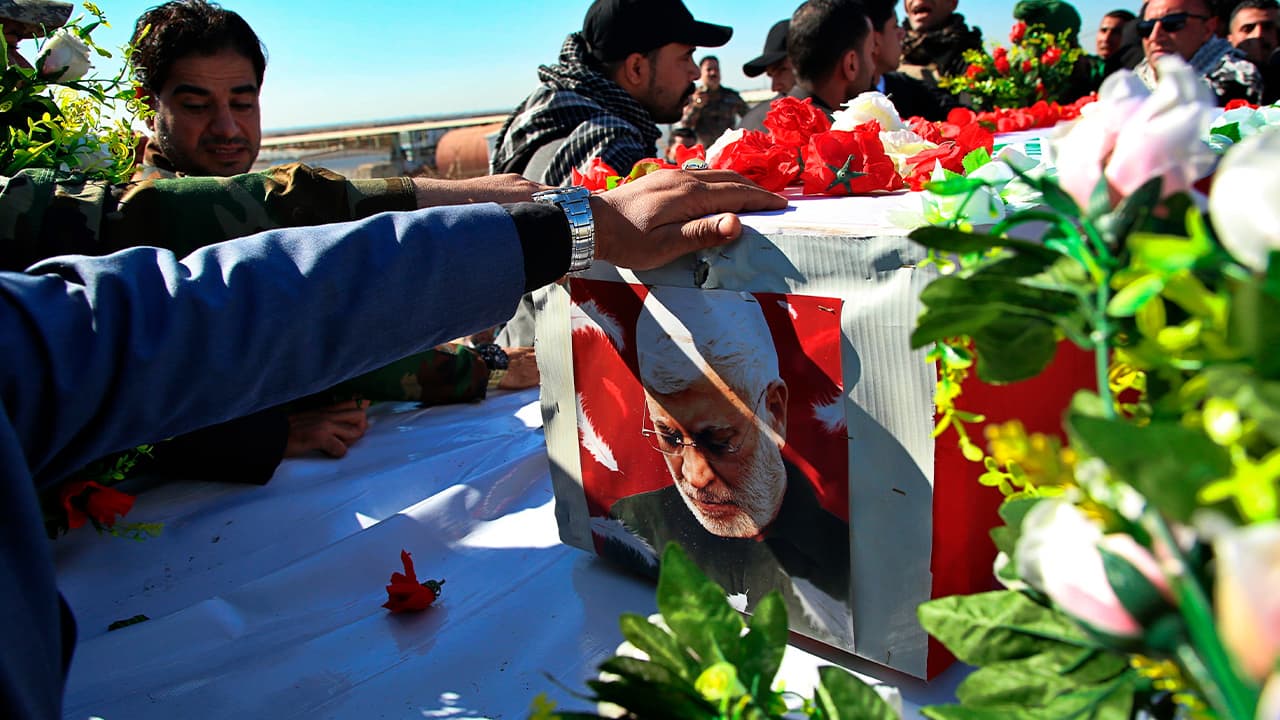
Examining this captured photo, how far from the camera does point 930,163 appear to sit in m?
0.98

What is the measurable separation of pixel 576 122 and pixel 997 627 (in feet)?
6.99

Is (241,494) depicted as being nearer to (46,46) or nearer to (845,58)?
(46,46)

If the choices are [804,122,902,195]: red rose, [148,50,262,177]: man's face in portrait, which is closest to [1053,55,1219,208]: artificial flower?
[804,122,902,195]: red rose

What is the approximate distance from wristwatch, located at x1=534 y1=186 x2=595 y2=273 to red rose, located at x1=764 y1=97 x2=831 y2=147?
1.24ft

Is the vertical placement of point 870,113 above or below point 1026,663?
above

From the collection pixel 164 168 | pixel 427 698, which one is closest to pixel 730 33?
pixel 164 168

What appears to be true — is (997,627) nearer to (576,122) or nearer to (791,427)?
(791,427)

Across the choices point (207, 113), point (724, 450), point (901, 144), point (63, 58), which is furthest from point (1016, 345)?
point (207, 113)

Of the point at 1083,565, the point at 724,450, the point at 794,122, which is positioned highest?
the point at 794,122

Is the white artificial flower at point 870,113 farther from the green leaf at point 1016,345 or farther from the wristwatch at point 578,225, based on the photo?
the green leaf at point 1016,345

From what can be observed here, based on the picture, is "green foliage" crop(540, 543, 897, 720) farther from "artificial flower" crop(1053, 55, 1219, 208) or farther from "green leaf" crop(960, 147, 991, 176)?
"green leaf" crop(960, 147, 991, 176)

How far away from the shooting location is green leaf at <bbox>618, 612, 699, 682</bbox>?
443mm

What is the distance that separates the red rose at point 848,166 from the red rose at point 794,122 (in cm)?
10

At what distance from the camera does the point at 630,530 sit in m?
0.98
